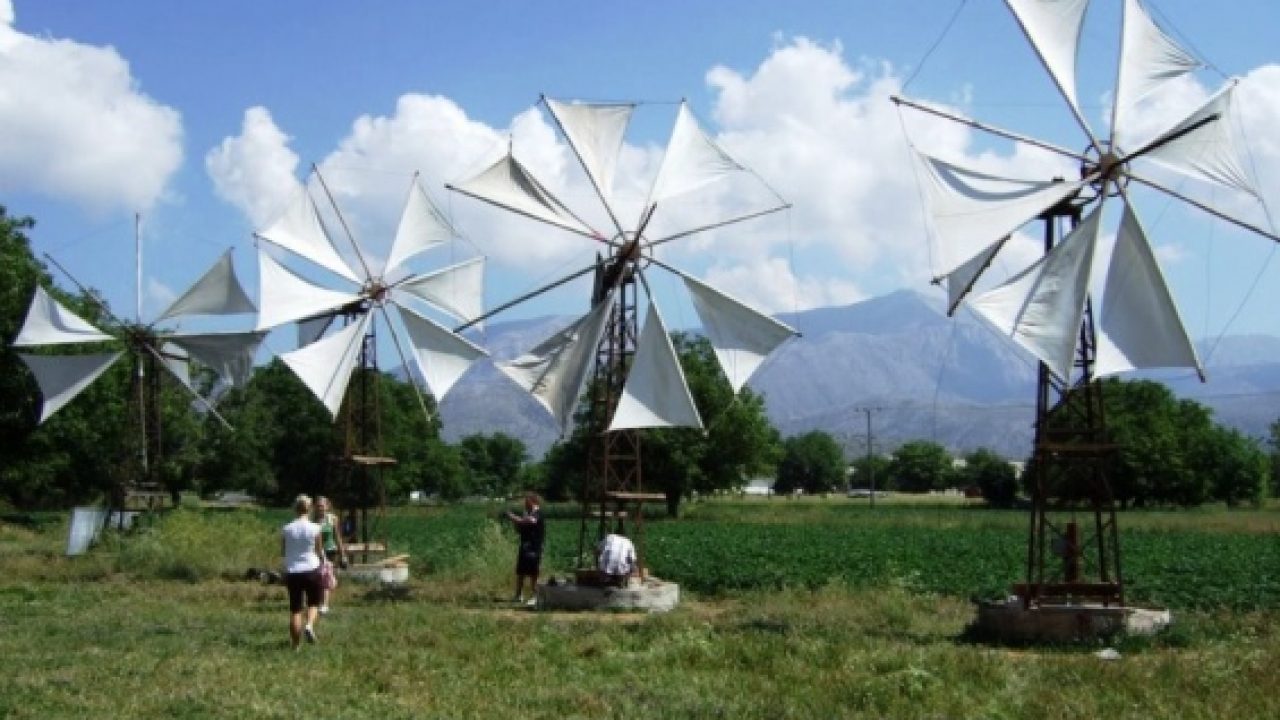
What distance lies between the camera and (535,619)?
66.8 ft

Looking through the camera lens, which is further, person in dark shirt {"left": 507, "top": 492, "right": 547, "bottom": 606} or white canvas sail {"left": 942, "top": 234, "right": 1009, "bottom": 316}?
person in dark shirt {"left": 507, "top": 492, "right": 547, "bottom": 606}

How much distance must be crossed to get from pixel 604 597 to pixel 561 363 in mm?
4439

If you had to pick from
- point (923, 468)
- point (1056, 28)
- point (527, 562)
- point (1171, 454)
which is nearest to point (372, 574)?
point (527, 562)

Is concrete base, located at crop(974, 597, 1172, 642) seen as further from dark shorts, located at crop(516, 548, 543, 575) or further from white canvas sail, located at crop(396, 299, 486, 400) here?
white canvas sail, located at crop(396, 299, 486, 400)

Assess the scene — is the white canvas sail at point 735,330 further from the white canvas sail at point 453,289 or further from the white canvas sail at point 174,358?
the white canvas sail at point 174,358

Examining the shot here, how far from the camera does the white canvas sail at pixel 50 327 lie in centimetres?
3278

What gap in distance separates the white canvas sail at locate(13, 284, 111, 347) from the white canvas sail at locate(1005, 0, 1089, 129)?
23929 mm

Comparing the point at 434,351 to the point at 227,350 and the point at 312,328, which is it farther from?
the point at 227,350

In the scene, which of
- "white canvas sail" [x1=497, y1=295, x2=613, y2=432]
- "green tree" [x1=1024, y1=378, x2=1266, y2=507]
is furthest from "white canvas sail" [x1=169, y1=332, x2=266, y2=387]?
"green tree" [x1=1024, y1=378, x2=1266, y2=507]

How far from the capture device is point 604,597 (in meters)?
22.5

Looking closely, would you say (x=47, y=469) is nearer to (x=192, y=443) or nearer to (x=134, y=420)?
(x=134, y=420)

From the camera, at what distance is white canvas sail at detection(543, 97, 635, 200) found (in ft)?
78.5

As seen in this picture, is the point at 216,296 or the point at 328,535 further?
the point at 216,296

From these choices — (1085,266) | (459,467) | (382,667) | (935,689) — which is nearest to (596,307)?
(1085,266)
